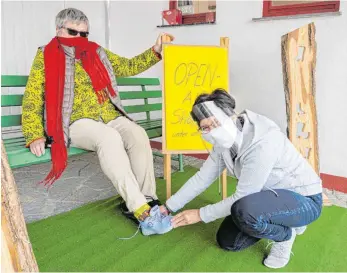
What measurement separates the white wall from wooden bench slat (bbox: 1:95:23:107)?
1.54 meters

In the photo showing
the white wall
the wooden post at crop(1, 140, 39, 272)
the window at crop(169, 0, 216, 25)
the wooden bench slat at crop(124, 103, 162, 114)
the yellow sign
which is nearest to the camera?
the wooden post at crop(1, 140, 39, 272)

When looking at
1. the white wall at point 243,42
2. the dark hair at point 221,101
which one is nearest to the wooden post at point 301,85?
the white wall at point 243,42

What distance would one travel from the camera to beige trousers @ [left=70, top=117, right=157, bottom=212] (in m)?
1.96

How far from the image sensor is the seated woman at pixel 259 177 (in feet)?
4.89

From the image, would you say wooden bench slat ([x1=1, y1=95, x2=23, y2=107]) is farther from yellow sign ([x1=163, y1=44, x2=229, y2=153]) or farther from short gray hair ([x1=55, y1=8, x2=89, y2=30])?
yellow sign ([x1=163, y1=44, x2=229, y2=153])

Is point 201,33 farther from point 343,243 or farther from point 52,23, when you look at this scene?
point 343,243

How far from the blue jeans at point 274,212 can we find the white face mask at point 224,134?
0.87ft

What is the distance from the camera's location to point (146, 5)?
388 cm

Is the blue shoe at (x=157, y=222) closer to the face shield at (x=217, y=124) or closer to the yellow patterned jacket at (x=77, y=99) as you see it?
the face shield at (x=217, y=124)

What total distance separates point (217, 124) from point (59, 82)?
1162mm

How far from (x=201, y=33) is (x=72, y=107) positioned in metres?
1.76

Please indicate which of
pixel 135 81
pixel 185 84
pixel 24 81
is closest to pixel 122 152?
pixel 185 84

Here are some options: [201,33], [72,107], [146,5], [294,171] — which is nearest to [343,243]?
[294,171]

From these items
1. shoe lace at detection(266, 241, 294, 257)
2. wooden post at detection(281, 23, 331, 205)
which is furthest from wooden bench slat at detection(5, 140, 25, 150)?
wooden post at detection(281, 23, 331, 205)
